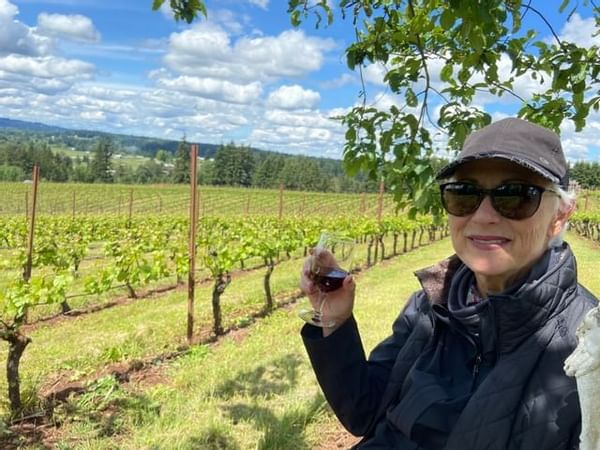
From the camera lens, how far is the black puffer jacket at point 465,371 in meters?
1.38

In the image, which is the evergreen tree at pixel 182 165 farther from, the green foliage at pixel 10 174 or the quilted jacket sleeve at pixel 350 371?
the quilted jacket sleeve at pixel 350 371

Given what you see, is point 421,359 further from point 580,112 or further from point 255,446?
point 255,446

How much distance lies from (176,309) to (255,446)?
6305 mm

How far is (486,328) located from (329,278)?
0.58 metres

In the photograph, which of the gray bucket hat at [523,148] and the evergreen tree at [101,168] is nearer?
the gray bucket hat at [523,148]

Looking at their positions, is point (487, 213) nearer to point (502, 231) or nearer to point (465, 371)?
point (502, 231)

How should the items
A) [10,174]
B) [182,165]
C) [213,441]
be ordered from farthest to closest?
[182,165]
[10,174]
[213,441]

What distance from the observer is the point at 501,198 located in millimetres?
1562

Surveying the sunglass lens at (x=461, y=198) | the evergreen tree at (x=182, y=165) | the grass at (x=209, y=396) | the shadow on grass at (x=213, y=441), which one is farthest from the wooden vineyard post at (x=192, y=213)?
the evergreen tree at (x=182, y=165)

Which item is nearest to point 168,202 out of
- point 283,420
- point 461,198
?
point 283,420

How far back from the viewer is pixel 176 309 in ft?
31.8

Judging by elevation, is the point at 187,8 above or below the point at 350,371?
above

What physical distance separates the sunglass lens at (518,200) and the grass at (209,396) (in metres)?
2.71

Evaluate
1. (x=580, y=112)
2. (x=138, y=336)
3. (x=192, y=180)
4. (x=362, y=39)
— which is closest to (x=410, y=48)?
(x=362, y=39)
